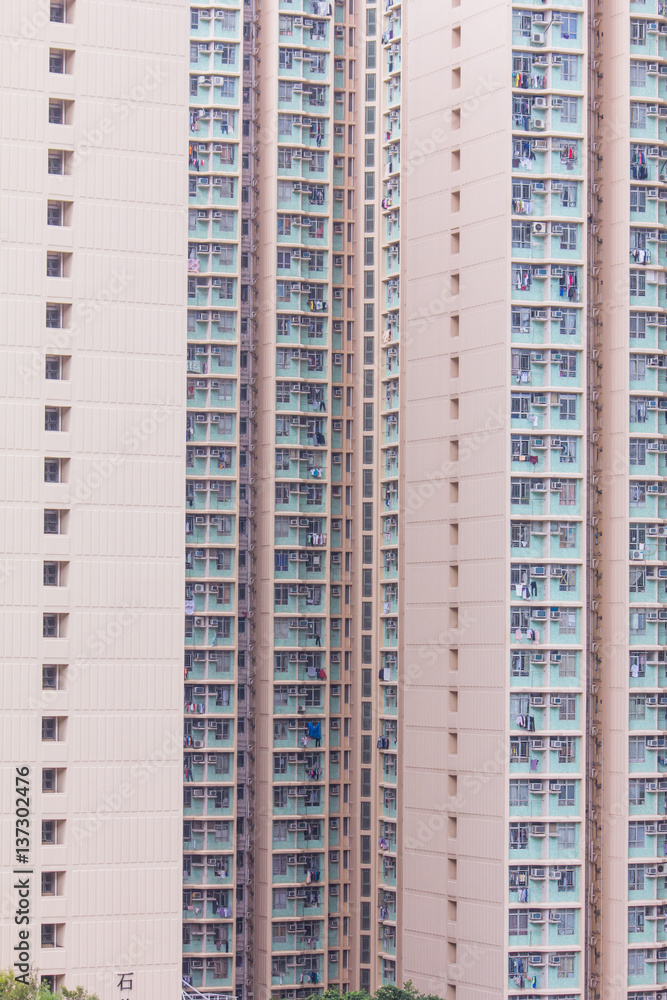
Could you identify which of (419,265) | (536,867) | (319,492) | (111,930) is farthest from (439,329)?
(111,930)

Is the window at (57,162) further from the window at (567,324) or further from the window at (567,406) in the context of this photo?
the window at (567,406)

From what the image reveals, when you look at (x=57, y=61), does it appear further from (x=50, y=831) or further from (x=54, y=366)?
(x=50, y=831)

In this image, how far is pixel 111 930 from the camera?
140ft

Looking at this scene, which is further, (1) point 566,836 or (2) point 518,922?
(1) point 566,836

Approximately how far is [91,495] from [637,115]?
900 inches

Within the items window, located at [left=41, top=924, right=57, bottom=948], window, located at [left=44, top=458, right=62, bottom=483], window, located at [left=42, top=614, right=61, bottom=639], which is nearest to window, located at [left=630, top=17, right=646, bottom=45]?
window, located at [left=44, top=458, right=62, bottom=483]

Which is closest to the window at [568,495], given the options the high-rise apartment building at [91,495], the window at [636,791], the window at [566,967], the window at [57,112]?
the window at [636,791]

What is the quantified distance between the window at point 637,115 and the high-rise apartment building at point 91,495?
708 inches

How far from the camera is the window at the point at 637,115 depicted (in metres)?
58.1

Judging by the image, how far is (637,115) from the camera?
2291 inches

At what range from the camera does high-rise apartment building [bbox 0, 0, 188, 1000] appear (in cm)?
4266

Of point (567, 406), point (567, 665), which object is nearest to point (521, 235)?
point (567, 406)

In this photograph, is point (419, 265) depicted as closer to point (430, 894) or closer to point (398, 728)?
point (398, 728)

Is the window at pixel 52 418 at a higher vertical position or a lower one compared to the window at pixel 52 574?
higher
